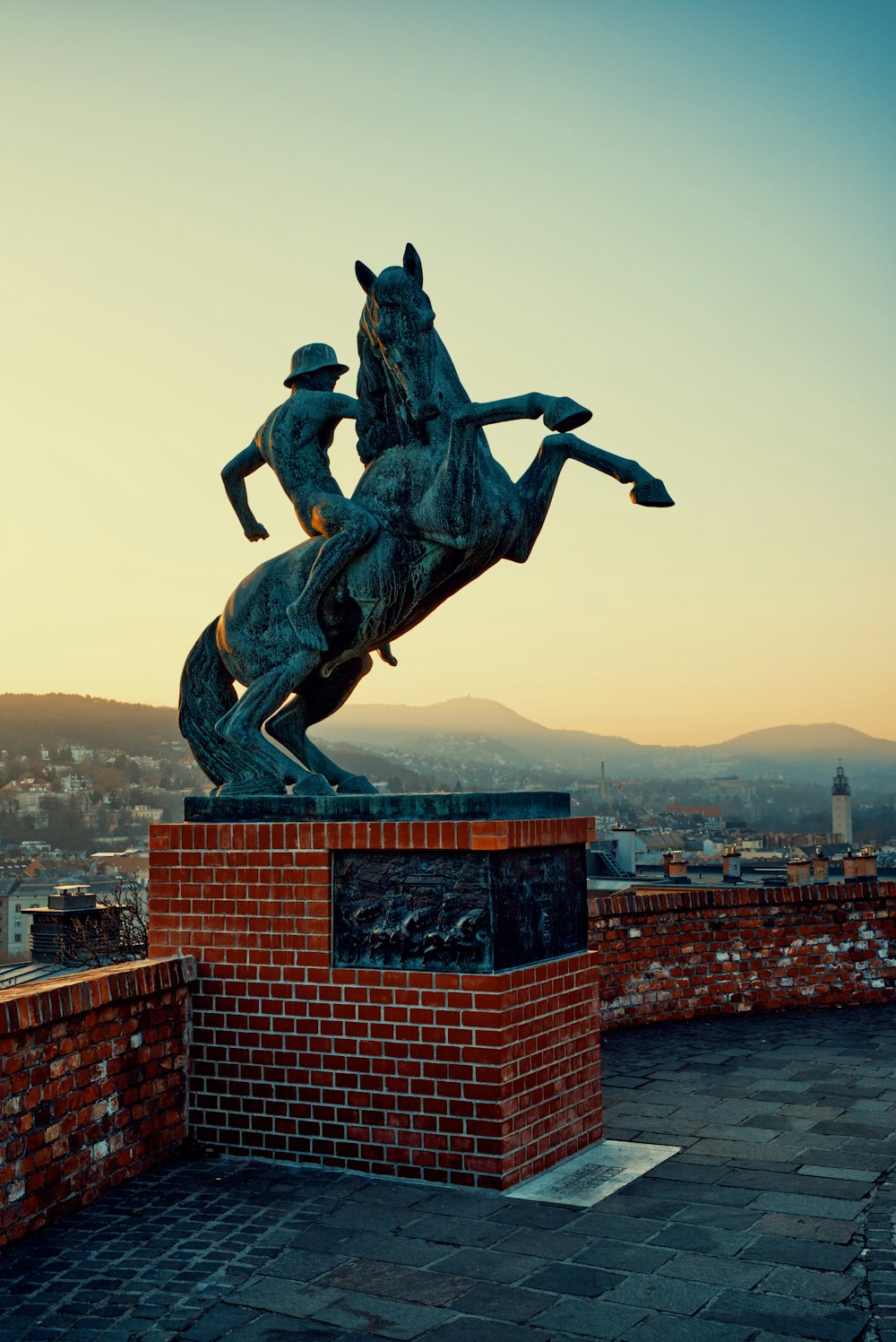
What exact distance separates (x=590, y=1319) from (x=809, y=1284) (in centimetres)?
75

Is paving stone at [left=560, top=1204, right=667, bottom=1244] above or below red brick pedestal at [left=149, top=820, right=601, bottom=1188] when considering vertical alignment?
below

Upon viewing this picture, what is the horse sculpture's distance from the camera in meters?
5.29

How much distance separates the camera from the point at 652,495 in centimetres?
538

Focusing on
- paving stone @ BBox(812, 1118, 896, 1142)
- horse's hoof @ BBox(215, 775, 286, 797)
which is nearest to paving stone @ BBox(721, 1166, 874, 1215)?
paving stone @ BBox(812, 1118, 896, 1142)

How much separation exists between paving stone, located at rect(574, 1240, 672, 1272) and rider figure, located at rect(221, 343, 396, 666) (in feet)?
9.19

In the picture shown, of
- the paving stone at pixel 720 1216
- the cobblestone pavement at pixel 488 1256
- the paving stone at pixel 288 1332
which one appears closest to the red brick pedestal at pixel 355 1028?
the cobblestone pavement at pixel 488 1256

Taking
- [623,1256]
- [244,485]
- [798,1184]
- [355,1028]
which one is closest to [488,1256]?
[623,1256]

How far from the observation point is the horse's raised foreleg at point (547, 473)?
5.57 m

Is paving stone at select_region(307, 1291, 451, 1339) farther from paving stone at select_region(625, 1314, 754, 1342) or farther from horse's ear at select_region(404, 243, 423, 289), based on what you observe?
horse's ear at select_region(404, 243, 423, 289)

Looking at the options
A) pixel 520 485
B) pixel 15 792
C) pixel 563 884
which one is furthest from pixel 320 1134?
pixel 15 792

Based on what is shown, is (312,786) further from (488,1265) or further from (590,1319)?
(590,1319)

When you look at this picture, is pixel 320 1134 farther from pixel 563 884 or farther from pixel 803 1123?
pixel 803 1123

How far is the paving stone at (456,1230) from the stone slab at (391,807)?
151 centimetres

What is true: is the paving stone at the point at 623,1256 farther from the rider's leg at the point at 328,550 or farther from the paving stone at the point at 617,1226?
the rider's leg at the point at 328,550
